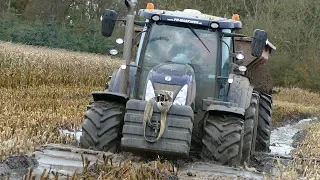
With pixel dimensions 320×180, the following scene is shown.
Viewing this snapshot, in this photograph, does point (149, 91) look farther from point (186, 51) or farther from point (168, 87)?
point (186, 51)

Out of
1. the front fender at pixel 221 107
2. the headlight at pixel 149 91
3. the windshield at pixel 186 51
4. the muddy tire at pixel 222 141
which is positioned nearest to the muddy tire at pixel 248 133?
the front fender at pixel 221 107

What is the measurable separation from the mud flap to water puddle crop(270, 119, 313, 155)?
3.72 meters

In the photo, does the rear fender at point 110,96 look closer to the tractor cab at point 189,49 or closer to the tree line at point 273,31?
the tractor cab at point 189,49

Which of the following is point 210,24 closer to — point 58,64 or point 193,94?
point 193,94

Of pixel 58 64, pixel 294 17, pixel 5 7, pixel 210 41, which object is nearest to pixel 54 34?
pixel 5 7

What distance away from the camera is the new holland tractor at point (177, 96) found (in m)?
7.22

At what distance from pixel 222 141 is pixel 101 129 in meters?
1.45

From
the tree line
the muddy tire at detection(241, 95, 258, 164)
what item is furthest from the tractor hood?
the tree line

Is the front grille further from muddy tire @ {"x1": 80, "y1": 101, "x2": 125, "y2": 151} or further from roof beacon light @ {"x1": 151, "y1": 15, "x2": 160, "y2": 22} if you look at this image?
roof beacon light @ {"x1": 151, "y1": 15, "x2": 160, "y2": 22}

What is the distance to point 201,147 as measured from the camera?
7.90 metres

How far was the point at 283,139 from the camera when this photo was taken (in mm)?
14461

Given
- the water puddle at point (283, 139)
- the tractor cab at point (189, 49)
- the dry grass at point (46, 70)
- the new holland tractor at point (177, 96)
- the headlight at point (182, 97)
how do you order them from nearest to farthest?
the new holland tractor at point (177, 96)
the headlight at point (182, 97)
the tractor cab at point (189, 49)
the water puddle at point (283, 139)
the dry grass at point (46, 70)

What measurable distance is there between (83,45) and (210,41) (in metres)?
30.5

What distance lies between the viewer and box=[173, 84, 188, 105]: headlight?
301 inches
